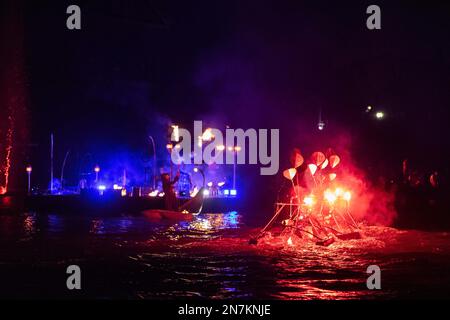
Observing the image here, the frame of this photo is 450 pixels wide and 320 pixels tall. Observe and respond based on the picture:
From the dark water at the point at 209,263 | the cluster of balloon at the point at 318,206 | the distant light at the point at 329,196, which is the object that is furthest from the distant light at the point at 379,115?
the distant light at the point at 329,196

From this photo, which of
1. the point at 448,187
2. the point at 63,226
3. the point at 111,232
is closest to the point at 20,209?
the point at 63,226

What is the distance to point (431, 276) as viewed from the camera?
8.04 m

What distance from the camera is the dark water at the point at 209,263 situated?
7008 millimetres

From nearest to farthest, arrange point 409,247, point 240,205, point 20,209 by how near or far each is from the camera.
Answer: point 409,247
point 20,209
point 240,205

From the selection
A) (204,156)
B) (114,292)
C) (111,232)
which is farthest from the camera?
(204,156)

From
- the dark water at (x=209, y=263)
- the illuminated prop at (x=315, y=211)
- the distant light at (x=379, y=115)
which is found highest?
the distant light at (x=379, y=115)

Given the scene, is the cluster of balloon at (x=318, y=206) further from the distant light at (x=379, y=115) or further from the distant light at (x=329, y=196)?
the distant light at (x=379, y=115)

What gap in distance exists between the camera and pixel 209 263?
912 centimetres

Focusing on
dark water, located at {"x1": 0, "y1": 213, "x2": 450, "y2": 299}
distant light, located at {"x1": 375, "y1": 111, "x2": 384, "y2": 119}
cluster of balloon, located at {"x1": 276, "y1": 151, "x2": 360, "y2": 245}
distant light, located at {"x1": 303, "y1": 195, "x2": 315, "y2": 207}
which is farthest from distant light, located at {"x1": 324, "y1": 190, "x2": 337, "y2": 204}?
distant light, located at {"x1": 375, "y1": 111, "x2": 384, "y2": 119}

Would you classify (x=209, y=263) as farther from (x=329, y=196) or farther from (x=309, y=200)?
(x=329, y=196)

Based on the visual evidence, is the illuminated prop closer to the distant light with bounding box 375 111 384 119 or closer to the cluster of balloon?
the cluster of balloon

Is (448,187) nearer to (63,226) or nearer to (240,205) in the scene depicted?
(240,205)

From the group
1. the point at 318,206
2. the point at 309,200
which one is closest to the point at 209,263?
the point at 309,200
